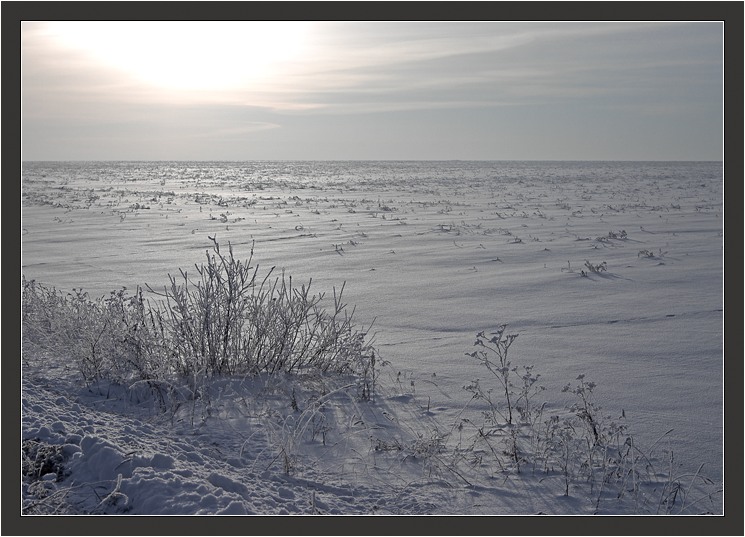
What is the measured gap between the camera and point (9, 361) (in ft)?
10.7

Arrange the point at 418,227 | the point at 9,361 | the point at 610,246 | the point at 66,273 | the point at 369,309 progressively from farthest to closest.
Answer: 1. the point at 418,227
2. the point at 610,246
3. the point at 66,273
4. the point at 369,309
5. the point at 9,361

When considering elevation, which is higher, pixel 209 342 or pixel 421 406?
pixel 209 342

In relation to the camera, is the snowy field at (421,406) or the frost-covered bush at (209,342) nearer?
the snowy field at (421,406)

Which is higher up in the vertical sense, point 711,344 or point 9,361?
point 9,361

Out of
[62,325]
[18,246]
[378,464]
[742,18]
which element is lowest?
[378,464]

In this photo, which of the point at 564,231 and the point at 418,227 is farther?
the point at 418,227

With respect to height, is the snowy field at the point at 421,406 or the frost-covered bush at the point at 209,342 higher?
the frost-covered bush at the point at 209,342

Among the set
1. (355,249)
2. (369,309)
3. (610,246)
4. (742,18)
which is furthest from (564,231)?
(742,18)

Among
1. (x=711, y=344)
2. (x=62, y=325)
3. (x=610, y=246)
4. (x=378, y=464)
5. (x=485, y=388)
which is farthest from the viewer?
(x=610, y=246)

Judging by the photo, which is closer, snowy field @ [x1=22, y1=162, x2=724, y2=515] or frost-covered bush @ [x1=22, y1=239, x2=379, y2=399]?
snowy field @ [x1=22, y1=162, x2=724, y2=515]

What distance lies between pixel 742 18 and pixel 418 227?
1190cm

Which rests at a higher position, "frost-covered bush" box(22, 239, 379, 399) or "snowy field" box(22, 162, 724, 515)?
"frost-covered bush" box(22, 239, 379, 399)

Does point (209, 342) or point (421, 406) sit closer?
point (421, 406)

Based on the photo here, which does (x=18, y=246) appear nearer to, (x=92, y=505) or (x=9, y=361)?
(x=9, y=361)
